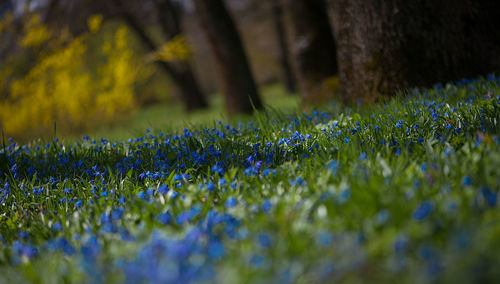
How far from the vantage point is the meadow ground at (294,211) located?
4.14ft

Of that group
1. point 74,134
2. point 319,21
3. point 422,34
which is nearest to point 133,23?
point 74,134

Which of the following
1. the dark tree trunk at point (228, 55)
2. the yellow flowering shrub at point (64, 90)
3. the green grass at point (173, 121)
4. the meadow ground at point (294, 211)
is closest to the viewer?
the meadow ground at point (294, 211)

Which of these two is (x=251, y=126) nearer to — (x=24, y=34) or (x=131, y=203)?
(x=131, y=203)

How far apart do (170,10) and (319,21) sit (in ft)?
24.9

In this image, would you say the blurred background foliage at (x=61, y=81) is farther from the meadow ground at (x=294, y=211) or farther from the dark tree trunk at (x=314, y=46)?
the meadow ground at (x=294, y=211)

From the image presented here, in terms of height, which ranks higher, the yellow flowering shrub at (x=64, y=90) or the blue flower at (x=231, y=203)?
the yellow flowering shrub at (x=64, y=90)

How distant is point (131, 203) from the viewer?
2.16 meters

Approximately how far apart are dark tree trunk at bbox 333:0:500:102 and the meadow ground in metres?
0.68

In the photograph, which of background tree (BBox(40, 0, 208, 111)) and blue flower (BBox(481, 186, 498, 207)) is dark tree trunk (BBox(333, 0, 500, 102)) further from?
background tree (BBox(40, 0, 208, 111))

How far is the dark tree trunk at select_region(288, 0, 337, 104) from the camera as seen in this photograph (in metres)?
5.82

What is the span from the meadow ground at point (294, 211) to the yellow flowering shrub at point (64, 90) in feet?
22.5

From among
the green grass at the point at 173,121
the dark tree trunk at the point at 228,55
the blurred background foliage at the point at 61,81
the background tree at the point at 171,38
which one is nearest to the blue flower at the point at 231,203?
the green grass at the point at 173,121

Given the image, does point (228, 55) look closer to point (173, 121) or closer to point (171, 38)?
point (173, 121)

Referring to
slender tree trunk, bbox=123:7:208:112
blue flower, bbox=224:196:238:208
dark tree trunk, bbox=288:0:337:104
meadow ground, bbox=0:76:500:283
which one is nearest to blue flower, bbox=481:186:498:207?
meadow ground, bbox=0:76:500:283
